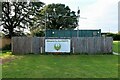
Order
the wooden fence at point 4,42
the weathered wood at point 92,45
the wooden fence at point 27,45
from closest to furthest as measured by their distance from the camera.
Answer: the weathered wood at point 92,45, the wooden fence at point 27,45, the wooden fence at point 4,42

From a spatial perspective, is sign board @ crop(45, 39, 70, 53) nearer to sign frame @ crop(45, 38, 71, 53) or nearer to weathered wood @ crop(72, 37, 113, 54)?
sign frame @ crop(45, 38, 71, 53)

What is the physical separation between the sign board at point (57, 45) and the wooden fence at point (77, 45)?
1.41 ft

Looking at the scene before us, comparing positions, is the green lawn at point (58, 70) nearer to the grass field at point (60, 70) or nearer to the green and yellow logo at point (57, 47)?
the grass field at point (60, 70)

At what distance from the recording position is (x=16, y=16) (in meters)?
46.9

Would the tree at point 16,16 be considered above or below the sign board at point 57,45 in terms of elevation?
above

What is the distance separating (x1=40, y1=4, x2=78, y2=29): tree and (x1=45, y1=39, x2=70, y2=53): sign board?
115 ft

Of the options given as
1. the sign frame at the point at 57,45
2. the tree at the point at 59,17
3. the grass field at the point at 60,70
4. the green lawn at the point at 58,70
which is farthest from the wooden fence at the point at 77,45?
the tree at the point at 59,17

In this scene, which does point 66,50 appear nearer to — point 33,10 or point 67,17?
point 33,10

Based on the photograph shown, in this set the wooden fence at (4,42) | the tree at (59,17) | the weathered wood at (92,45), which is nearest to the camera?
the weathered wood at (92,45)

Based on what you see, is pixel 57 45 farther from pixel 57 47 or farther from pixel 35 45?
pixel 35 45

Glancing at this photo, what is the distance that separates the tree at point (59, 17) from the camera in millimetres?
69500

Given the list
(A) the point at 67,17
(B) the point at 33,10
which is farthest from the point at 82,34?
(A) the point at 67,17

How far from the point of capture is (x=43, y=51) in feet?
107

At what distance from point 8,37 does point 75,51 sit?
57.5 feet
